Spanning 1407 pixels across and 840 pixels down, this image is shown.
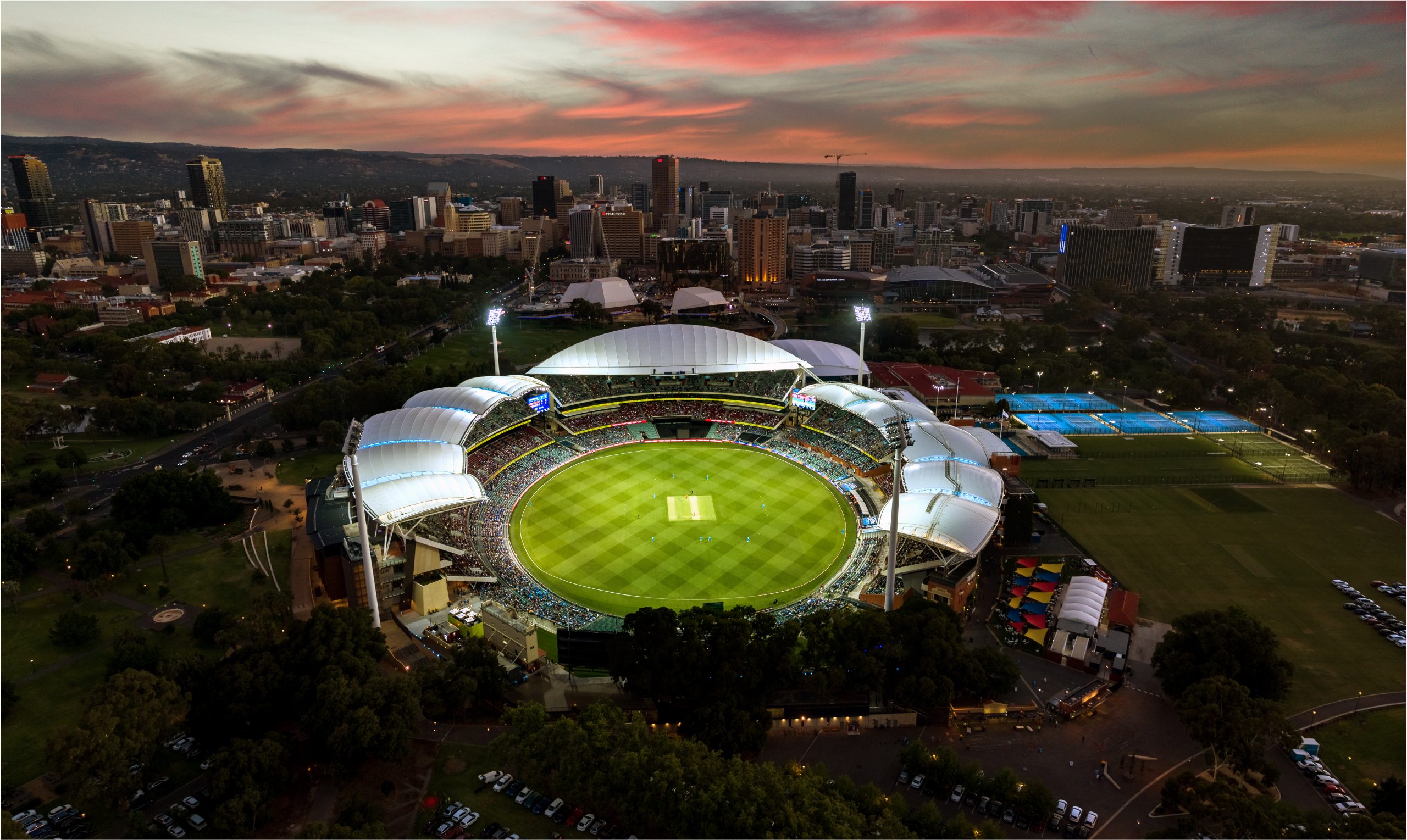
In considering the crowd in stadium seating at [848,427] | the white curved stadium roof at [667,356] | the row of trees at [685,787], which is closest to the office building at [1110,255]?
the crowd in stadium seating at [848,427]

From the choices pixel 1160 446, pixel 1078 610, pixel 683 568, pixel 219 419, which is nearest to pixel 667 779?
pixel 683 568

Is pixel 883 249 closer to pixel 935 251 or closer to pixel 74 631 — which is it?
pixel 935 251

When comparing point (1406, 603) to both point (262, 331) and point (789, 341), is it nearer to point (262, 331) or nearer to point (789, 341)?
point (789, 341)

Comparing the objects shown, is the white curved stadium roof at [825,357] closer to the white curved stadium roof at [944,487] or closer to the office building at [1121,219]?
the white curved stadium roof at [944,487]

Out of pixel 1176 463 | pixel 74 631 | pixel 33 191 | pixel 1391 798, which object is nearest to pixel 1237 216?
pixel 1176 463

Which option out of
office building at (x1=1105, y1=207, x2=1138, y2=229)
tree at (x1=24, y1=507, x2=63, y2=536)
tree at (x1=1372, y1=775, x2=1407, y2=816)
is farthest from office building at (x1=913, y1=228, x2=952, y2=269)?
tree at (x1=24, y1=507, x2=63, y2=536)

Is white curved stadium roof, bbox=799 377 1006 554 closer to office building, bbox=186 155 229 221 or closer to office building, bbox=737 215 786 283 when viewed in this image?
office building, bbox=737 215 786 283
